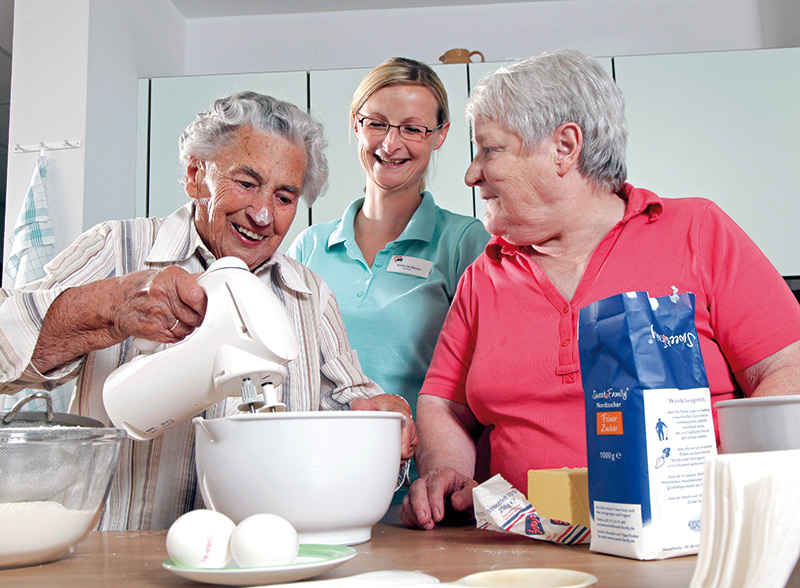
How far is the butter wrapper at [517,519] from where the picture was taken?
0.70 meters

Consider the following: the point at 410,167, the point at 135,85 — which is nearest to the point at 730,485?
the point at 410,167

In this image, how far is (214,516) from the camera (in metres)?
0.62

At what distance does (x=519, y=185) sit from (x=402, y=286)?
479mm

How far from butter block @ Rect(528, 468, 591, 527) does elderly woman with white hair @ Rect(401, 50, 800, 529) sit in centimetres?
24

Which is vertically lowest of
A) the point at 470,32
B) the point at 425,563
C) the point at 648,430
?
the point at 425,563

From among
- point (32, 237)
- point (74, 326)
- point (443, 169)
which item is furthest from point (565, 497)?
point (32, 237)

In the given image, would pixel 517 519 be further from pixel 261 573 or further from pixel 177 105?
pixel 177 105

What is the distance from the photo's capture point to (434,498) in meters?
0.96

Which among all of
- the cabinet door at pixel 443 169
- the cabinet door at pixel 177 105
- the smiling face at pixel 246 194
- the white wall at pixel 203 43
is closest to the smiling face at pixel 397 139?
the smiling face at pixel 246 194

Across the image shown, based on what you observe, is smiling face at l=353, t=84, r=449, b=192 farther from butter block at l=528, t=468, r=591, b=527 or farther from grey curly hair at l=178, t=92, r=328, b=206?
butter block at l=528, t=468, r=591, b=527

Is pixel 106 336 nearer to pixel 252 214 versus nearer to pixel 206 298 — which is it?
pixel 206 298

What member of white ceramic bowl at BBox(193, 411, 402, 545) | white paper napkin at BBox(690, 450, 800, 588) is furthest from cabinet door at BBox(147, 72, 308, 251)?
white paper napkin at BBox(690, 450, 800, 588)

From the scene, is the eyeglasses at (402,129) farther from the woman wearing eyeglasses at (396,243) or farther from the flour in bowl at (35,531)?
the flour in bowl at (35,531)

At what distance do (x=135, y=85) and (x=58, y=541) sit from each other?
8.12ft
